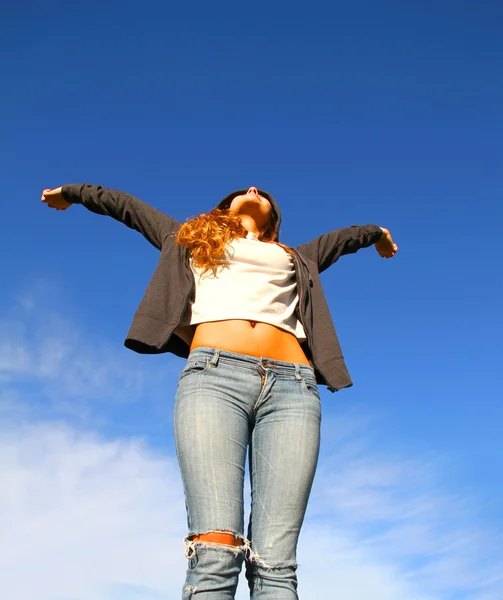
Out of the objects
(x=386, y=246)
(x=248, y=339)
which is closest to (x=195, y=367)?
(x=248, y=339)

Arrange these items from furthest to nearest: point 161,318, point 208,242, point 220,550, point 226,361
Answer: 1. point 208,242
2. point 161,318
3. point 226,361
4. point 220,550

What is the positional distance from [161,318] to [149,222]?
3.16ft

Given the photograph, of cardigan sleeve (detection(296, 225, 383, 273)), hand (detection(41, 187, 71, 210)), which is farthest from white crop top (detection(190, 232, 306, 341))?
hand (detection(41, 187, 71, 210))

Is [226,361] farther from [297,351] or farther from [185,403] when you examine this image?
[297,351]

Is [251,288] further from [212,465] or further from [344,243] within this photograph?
[344,243]

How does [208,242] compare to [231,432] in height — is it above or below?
above

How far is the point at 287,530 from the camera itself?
3186 millimetres

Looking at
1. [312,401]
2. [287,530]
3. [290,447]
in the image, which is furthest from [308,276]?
[287,530]

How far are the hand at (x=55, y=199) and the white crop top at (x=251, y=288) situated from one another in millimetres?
1290

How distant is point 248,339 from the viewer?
12.1 feet

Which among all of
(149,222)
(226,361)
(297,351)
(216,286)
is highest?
(149,222)

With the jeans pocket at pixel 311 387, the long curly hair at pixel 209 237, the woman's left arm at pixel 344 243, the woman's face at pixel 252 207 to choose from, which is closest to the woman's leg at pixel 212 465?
the jeans pocket at pixel 311 387

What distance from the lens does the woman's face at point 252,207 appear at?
4824mm

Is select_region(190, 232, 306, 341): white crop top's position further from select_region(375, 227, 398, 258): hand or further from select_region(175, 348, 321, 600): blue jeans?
select_region(375, 227, 398, 258): hand
